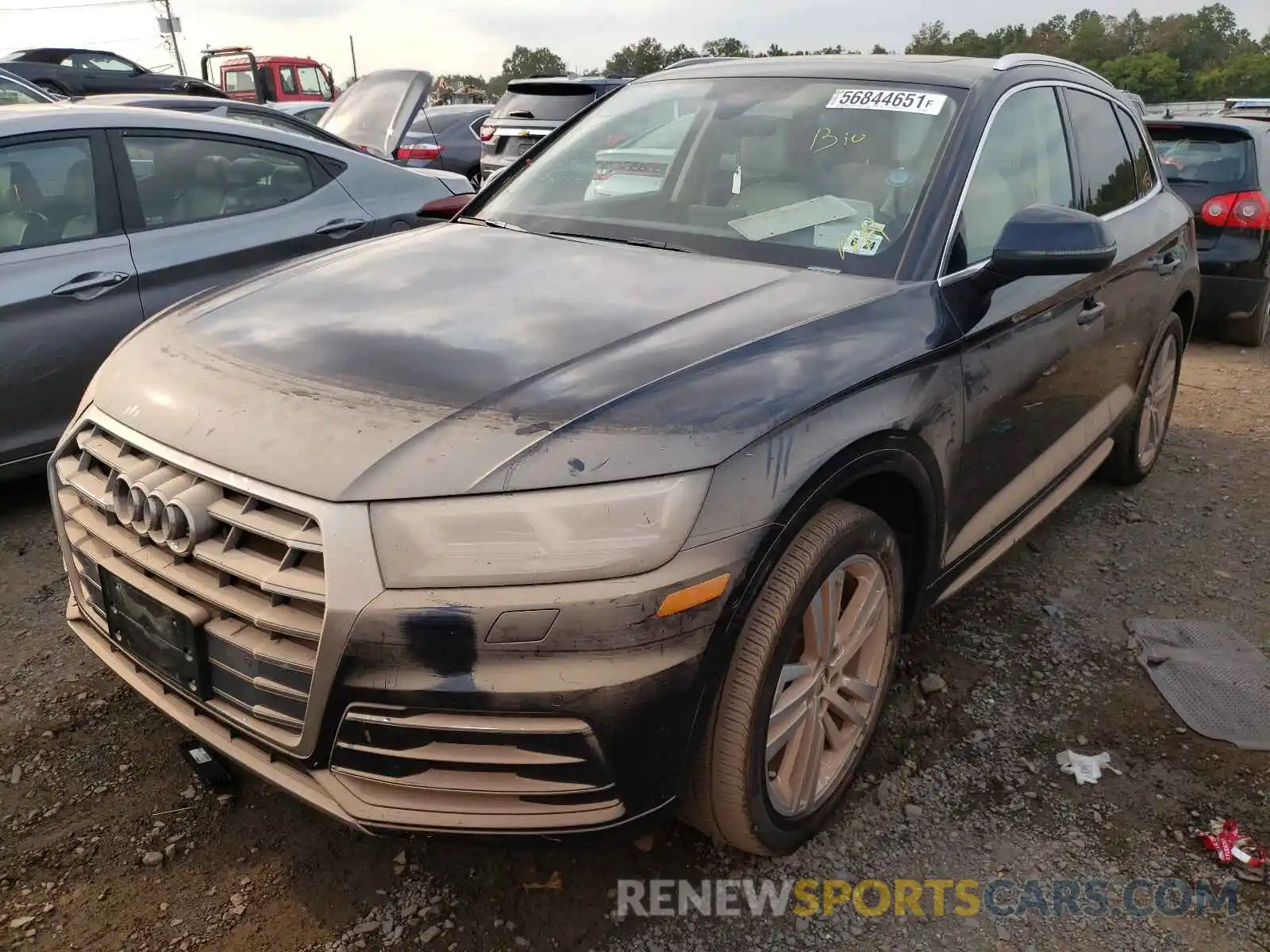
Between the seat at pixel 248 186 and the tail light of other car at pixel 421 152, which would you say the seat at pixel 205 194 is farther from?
the tail light of other car at pixel 421 152

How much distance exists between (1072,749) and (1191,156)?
5817mm

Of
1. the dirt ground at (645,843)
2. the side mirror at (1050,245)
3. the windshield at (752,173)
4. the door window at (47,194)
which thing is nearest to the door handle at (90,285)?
the door window at (47,194)

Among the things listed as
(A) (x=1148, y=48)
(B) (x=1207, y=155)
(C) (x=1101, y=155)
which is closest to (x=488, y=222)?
(C) (x=1101, y=155)

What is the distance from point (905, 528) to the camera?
2.36 m

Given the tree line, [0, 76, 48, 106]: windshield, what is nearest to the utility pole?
the tree line

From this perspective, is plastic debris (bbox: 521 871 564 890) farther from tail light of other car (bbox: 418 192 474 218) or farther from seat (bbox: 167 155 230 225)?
seat (bbox: 167 155 230 225)

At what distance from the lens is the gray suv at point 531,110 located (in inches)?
368

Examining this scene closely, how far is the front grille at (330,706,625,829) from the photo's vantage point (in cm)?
162

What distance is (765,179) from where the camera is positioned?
278 centimetres

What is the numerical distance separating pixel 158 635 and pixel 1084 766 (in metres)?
2.24

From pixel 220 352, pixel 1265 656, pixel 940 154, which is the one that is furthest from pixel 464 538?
pixel 1265 656

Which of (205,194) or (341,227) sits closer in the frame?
(205,194)

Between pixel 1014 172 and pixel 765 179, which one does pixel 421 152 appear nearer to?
pixel 765 179

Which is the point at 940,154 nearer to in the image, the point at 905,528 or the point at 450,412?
the point at 905,528
